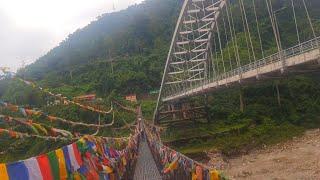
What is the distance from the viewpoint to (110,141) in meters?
18.3

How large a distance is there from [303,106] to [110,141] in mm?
32651

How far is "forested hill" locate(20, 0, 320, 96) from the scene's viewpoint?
63.2 metres

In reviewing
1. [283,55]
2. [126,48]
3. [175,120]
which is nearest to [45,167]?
[283,55]

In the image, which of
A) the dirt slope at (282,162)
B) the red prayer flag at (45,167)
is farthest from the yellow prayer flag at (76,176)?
the dirt slope at (282,162)

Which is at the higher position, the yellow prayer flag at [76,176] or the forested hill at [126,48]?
the forested hill at [126,48]

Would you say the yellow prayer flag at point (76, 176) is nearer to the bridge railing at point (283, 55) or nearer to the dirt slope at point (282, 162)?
the bridge railing at point (283, 55)

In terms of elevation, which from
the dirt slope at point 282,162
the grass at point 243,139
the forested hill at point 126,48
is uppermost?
the forested hill at point 126,48

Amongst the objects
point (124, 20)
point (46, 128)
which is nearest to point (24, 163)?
point (46, 128)

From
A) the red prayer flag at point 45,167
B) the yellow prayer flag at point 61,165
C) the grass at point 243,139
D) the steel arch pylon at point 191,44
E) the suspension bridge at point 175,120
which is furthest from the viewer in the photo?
the steel arch pylon at point 191,44

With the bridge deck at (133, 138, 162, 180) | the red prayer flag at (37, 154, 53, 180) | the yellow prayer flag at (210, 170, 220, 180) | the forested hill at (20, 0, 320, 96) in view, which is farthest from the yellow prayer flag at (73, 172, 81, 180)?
the forested hill at (20, 0, 320, 96)

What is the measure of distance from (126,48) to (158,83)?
24047 millimetres

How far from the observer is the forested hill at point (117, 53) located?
70312 millimetres

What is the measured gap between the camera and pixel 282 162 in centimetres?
3231

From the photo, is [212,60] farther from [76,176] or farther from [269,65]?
[76,176]
